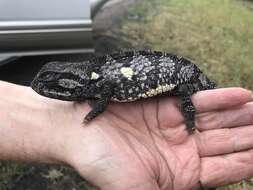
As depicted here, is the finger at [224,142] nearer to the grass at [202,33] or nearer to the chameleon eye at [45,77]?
the chameleon eye at [45,77]

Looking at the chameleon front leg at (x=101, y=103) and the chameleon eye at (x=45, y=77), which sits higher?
the chameleon eye at (x=45, y=77)

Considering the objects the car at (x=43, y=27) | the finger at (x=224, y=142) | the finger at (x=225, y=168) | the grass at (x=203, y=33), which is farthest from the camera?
the grass at (x=203, y=33)

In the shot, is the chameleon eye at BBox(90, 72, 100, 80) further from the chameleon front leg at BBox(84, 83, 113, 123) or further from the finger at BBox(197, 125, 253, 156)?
the finger at BBox(197, 125, 253, 156)

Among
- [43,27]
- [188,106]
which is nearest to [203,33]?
[43,27]

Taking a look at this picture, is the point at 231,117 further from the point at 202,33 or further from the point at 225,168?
the point at 202,33

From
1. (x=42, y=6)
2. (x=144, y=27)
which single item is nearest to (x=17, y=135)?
(x=42, y=6)

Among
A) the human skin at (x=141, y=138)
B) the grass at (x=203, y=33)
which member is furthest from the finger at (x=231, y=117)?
the grass at (x=203, y=33)
